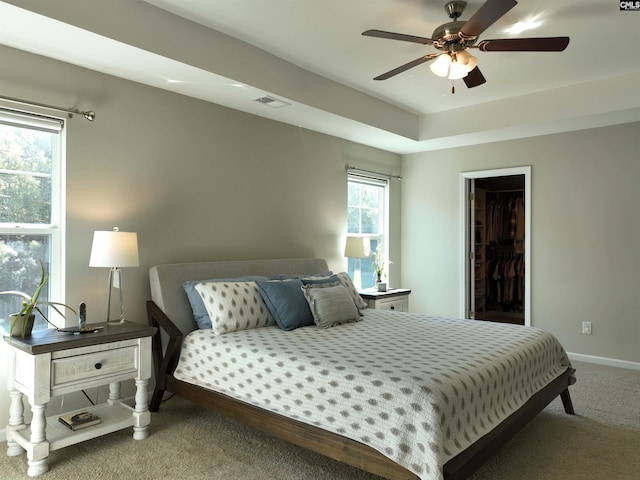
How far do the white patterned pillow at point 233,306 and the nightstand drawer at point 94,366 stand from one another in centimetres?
56

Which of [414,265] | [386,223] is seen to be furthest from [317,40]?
[414,265]

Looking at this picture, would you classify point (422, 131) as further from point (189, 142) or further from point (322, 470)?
point (322, 470)

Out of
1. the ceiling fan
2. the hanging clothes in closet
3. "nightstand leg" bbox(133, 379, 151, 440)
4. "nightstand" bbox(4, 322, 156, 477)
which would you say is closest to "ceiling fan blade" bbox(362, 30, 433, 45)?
the ceiling fan

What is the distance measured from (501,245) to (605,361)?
10.6 ft

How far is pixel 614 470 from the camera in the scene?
2.62 metres

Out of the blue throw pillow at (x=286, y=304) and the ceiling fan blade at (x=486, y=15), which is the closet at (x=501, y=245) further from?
the ceiling fan blade at (x=486, y=15)

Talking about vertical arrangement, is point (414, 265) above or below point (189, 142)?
below

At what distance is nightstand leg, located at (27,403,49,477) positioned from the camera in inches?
98.7

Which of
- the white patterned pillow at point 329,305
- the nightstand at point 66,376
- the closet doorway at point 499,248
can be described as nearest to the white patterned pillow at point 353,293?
the white patterned pillow at point 329,305

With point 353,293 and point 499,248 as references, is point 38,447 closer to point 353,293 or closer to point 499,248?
point 353,293

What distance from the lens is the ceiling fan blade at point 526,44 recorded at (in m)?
2.59

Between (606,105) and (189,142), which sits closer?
(189,142)

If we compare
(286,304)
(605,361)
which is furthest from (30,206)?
(605,361)

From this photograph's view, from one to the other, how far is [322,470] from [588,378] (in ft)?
9.80
